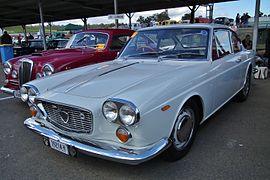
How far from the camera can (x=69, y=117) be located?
2607 mm

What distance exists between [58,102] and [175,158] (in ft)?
4.78

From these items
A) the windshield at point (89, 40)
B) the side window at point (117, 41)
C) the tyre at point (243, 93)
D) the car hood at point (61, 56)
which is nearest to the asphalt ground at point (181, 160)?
the tyre at point (243, 93)

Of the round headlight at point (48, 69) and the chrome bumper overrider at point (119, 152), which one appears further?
the round headlight at point (48, 69)

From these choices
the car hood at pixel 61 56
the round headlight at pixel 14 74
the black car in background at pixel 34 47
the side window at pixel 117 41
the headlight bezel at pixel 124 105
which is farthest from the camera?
the black car in background at pixel 34 47

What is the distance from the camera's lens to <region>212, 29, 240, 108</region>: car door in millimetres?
3539

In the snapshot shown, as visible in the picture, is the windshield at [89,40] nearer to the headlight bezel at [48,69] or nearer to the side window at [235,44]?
the headlight bezel at [48,69]

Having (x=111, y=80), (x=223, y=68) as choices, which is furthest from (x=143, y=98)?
(x=223, y=68)

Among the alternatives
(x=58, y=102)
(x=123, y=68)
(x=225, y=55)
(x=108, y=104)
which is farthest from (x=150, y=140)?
(x=225, y=55)

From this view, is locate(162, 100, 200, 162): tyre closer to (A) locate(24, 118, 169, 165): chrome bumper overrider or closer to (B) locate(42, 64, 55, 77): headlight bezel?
(A) locate(24, 118, 169, 165): chrome bumper overrider

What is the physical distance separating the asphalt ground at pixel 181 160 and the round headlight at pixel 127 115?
2.49ft

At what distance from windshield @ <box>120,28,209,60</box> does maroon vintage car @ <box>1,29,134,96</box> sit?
1369 millimetres

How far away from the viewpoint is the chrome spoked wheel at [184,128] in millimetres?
2783

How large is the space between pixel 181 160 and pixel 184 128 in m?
0.39

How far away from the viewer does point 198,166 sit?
2.81 m
